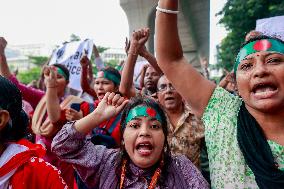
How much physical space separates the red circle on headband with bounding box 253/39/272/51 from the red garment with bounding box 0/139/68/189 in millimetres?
1129

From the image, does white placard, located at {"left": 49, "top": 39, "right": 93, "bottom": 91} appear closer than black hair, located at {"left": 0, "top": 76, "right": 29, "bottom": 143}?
No

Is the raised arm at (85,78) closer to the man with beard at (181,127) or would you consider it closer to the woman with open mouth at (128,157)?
the man with beard at (181,127)

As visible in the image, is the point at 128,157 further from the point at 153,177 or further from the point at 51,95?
the point at 51,95

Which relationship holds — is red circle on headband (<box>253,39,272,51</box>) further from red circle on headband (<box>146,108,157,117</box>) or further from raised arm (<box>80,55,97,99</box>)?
raised arm (<box>80,55,97,99</box>)

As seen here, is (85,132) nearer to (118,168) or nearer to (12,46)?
(118,168)

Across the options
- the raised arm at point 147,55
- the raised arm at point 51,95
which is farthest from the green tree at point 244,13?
the raised arm at point 51,95

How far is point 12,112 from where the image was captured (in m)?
1.76

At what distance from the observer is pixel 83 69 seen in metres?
5.00

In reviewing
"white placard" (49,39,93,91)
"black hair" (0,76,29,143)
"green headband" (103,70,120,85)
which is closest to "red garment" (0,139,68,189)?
"black hair" (0,76,29,143)

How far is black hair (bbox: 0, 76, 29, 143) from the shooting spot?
1717 mm

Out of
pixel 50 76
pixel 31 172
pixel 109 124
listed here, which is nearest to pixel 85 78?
pixel 109 124

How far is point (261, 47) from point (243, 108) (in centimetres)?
31

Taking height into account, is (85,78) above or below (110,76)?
below

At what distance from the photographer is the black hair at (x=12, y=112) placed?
172 centimetres
